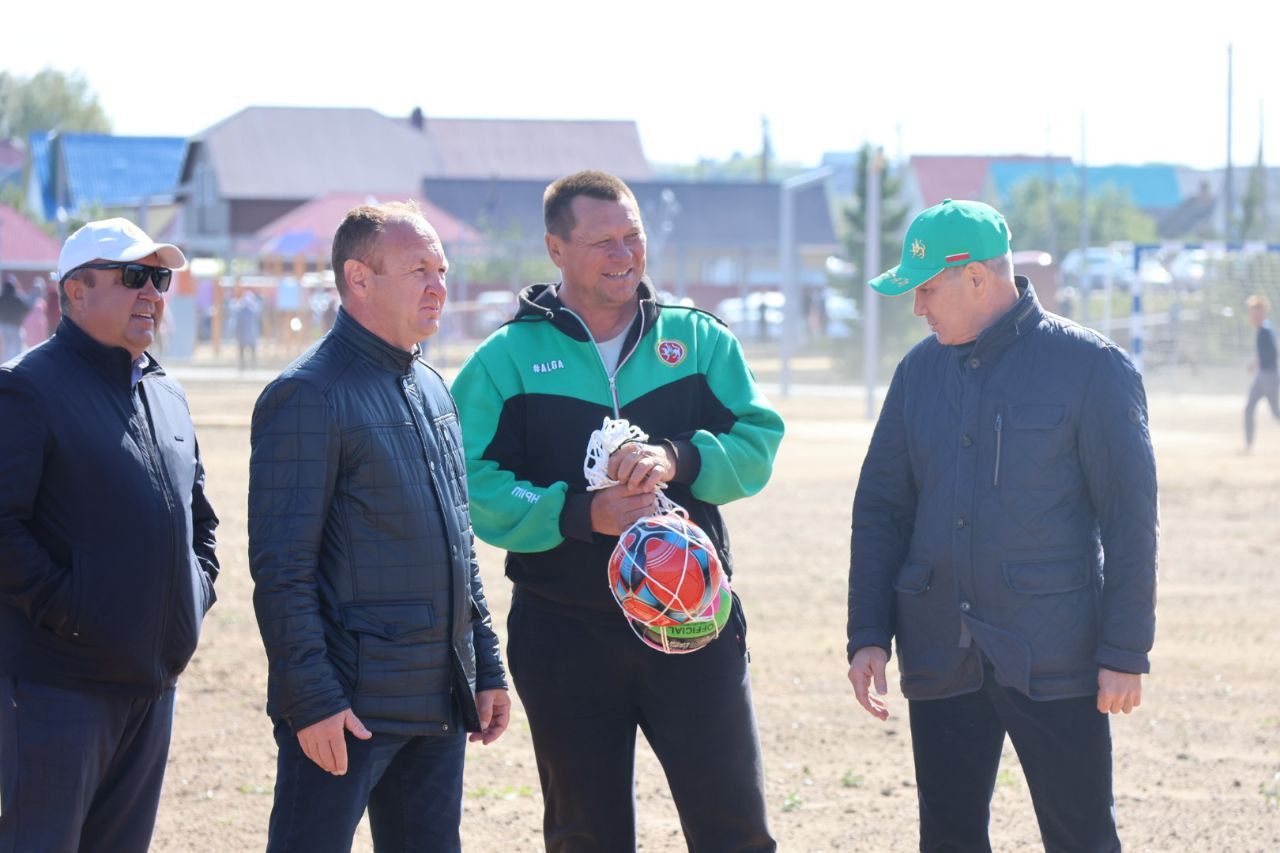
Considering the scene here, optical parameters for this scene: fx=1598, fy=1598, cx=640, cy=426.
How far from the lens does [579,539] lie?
172 inches

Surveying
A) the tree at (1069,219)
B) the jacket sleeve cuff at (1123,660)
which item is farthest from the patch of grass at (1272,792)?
the tree at (1069,219)

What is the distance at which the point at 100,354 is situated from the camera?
13.5 feet

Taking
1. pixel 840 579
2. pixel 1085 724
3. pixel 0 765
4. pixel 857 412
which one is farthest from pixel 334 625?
pixel 857 412

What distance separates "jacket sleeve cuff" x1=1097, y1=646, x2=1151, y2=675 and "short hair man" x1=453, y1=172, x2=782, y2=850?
3.22 feet

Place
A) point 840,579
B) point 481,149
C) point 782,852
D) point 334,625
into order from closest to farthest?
point 334,625 < point 782,852 < point 840,579 < point 481,149

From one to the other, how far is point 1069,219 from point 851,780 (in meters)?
62.5

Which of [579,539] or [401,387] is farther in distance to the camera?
[579,539]

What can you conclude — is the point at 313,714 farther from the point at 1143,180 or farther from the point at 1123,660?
the point at 1143,180

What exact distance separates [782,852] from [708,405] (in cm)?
205

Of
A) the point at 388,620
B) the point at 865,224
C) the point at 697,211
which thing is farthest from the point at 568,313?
the point at 697,211

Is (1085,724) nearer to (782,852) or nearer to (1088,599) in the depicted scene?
(1088,599)

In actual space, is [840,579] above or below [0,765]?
below

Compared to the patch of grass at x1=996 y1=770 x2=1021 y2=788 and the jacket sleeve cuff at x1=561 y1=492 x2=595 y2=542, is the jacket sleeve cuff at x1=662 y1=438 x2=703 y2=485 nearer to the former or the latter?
the jacket sleeve cuff at x1=561 y1=492 x2=595 y2=542

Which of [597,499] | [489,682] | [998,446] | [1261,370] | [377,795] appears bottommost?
[377,795]
